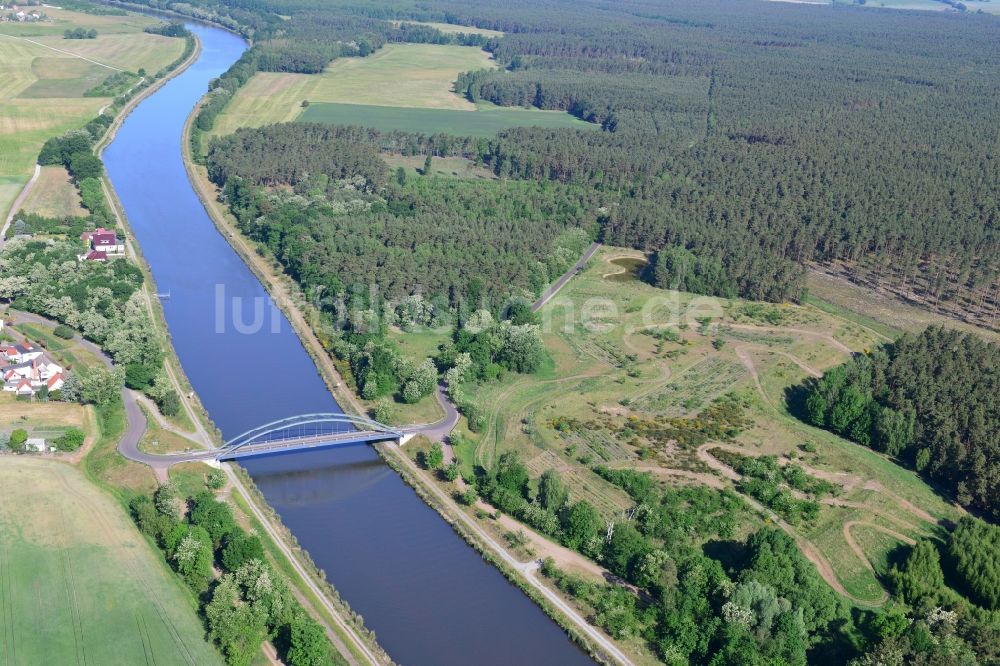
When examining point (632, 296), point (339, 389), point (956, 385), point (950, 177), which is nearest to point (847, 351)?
point (956, 385)

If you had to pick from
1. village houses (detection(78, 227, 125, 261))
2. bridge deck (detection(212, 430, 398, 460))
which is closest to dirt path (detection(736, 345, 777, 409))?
bridge deck (detection(212, 430, 398, 460))

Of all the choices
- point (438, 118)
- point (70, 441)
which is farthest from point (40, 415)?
point (438, 118)

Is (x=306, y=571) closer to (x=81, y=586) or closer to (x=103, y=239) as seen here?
(x=81, y=586)

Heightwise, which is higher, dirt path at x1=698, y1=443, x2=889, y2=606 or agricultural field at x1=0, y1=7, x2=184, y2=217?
Result: agricultural field at x1=0, y1=7, x2=184, y2=217

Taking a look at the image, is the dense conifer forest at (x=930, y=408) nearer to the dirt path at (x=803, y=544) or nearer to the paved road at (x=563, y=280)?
the dirt path at (x=803, y=544)

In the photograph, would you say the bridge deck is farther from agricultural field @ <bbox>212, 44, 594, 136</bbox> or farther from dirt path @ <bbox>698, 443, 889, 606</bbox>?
agricultural field @ <bbox>212, 44, 594, 136</bbox>

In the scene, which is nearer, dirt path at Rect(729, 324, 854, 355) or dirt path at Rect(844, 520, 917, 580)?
dirt path at Rect(844, 520, 917, 580)

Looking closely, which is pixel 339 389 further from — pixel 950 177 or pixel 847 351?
pixel 950 177

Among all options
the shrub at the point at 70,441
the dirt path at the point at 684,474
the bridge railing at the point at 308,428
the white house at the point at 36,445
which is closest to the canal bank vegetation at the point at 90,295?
the shrub at the point at 70,441
